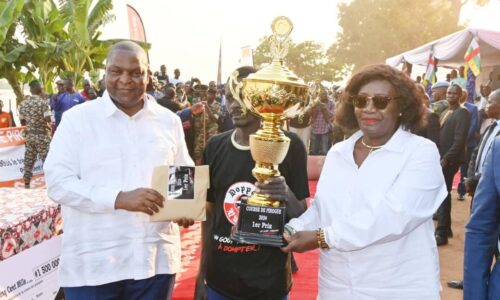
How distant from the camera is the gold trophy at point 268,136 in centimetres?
192

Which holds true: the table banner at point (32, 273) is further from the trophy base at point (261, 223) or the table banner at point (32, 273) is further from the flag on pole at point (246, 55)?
the flag on pole at point (246, 55)

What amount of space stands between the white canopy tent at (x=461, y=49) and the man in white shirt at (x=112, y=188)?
7307mm

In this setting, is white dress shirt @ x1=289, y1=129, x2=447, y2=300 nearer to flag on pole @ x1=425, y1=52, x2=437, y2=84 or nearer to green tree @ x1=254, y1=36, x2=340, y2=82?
flag on pole @ x1=425, y1=52, x2=437, y2=84

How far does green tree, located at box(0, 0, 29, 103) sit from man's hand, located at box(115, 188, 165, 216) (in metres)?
12.1

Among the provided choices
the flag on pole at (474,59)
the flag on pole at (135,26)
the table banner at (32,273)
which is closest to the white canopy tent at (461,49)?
the flag on pole at (474,59)

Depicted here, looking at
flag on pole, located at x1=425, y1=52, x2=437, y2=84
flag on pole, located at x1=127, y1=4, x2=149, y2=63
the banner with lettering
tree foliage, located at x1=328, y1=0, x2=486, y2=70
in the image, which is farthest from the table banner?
tree foliage, located at x1=328, y1=0, x2=486, y2=70

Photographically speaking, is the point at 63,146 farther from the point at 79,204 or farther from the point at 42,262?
the point at 42,262

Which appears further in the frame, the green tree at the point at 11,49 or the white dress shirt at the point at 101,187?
the green tree at the point at 11,49

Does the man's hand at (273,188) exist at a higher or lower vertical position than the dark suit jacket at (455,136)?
lower

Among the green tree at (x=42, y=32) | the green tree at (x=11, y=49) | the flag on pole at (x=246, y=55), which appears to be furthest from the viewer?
the green tree at (x=42, y=32)

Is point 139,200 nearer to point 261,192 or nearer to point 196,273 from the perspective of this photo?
point 261,192

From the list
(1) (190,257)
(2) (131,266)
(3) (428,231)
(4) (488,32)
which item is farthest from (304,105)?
(4) (488,32)

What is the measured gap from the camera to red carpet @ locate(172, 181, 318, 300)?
4034mm

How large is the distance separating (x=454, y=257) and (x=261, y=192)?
4.20 m
